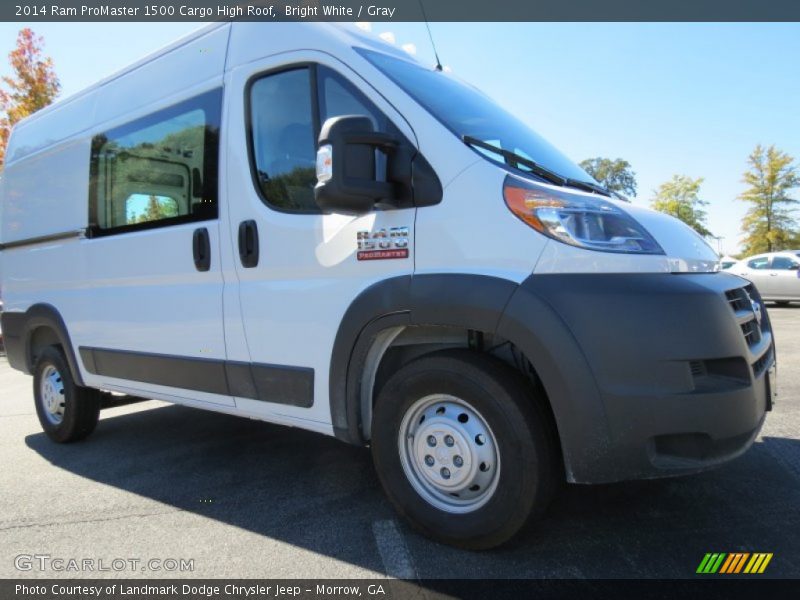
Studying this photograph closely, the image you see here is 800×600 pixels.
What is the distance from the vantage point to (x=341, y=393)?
2754mm

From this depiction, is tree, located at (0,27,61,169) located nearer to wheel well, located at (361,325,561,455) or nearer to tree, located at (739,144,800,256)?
wheel well, located at (361,325,561,455)

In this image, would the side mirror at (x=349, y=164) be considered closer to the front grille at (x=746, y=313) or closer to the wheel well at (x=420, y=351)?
the wheel well at (x=420, y=351)

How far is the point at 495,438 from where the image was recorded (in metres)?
2.36

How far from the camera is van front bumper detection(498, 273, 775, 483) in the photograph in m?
2.09

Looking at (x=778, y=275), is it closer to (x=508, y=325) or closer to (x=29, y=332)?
(x=508, y=325)

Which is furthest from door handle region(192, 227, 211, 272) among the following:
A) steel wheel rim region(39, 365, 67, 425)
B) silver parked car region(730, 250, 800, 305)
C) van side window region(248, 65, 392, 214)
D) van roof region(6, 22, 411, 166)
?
silver parked car region(730, 250, 800, 305)

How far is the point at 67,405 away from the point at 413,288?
361 centimetres

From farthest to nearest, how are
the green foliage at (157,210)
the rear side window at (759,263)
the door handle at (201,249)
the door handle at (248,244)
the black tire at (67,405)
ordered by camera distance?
the rear side window at (759,263)
the black tire at (67,405)
the green foliage at (157,210)
the door handle at (201,249)
the door handle at (248,244)

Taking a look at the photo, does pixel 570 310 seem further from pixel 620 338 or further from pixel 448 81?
pixel 448 81

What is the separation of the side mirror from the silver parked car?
1483 cm

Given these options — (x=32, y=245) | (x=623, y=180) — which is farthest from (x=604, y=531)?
(x=623, y=180)

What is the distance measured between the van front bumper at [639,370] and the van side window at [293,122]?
120cm

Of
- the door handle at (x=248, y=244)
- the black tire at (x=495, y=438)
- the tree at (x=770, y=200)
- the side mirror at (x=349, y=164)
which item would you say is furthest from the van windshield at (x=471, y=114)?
the tree at (x=770, y=200)

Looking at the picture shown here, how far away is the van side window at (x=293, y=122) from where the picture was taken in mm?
2803
